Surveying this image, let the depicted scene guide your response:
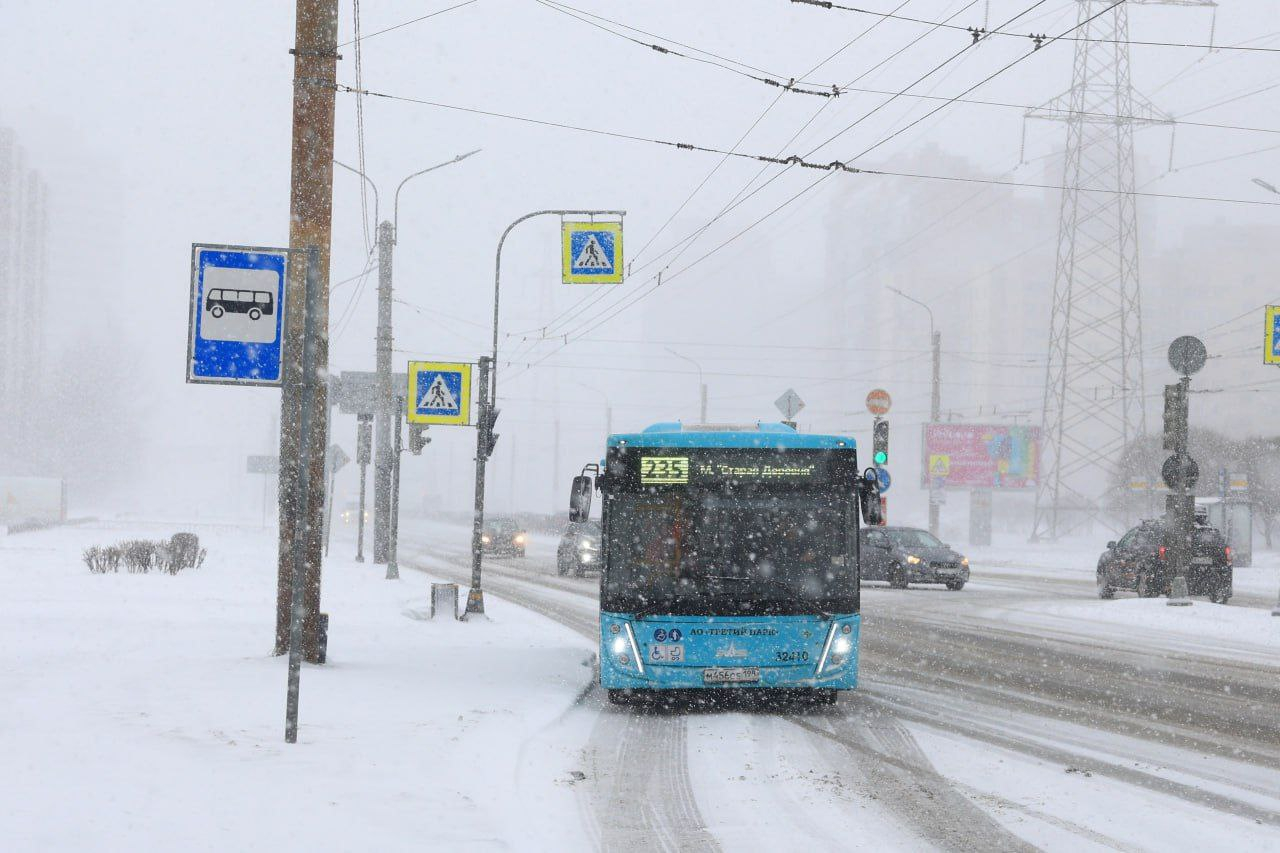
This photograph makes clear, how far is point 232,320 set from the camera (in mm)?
7945

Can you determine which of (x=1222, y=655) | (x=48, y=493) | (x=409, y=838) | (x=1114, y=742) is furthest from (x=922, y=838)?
(x=48, y=493)

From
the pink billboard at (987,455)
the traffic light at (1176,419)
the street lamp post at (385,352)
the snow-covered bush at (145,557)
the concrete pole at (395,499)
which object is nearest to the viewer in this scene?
the traffic light at (1176,419)

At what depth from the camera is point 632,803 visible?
730 cm

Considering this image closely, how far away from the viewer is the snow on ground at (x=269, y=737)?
603cm

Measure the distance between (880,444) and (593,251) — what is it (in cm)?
796

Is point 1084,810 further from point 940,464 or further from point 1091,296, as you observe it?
point 1091,296

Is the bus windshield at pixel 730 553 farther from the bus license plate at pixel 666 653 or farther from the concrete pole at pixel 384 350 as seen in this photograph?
the concrete pole at pixel 384 350

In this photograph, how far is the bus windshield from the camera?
11125 millimetres

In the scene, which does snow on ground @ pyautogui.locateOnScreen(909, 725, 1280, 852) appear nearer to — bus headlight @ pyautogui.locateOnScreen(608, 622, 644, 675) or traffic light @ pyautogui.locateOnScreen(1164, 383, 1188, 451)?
bus headlight @ pyautogui.locateOnScreen(608, 622, 644, 675)

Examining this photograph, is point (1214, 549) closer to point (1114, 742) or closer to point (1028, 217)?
point (1114, 742)

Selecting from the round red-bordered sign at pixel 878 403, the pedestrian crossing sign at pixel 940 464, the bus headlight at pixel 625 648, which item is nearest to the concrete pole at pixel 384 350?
the round red-bordered sign at pixel 878 403

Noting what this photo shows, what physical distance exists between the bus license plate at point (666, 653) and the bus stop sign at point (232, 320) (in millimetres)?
4436

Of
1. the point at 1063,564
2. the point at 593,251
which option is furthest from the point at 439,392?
the point at 1063,564

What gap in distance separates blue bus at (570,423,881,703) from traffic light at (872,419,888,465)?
14291 mm
